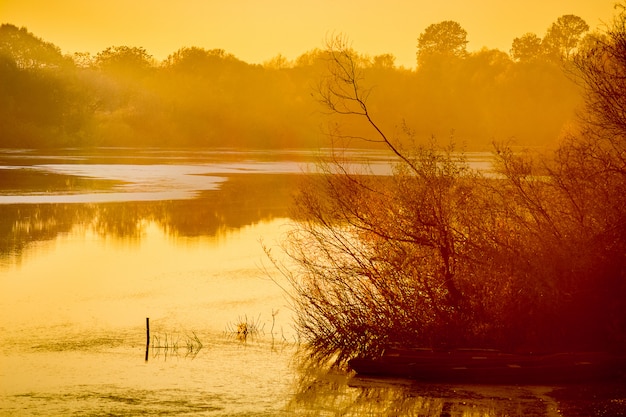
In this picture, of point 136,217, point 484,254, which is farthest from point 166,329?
point 136,217

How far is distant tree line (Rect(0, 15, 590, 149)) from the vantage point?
68500 millimetres

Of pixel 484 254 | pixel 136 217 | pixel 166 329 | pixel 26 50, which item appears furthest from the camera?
pixel 26 50

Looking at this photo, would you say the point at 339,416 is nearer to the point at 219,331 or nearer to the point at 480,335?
the point at 480,335

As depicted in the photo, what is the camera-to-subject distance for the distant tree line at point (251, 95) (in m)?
68.5

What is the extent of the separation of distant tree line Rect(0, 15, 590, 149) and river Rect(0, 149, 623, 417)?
39189 mm

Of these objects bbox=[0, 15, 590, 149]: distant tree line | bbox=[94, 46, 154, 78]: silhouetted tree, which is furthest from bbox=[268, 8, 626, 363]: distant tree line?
bbox=[94, 46, 154, 78]: silhouetted tree

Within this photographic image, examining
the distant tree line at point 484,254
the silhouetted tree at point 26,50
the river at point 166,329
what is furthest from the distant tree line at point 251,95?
the distant tree line at point 484,254

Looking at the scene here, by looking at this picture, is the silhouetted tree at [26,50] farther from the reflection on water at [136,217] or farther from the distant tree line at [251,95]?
the reflection on water at [136,217]

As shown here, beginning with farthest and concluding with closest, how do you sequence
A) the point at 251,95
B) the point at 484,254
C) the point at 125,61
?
the point at 125,61 → the point at 251,95 → the point at 484,254

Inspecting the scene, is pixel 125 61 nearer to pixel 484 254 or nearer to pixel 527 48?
pixel 527 48

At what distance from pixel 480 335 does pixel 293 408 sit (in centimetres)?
302

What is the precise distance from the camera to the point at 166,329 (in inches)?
595

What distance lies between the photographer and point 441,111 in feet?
297

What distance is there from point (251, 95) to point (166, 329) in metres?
72.8
